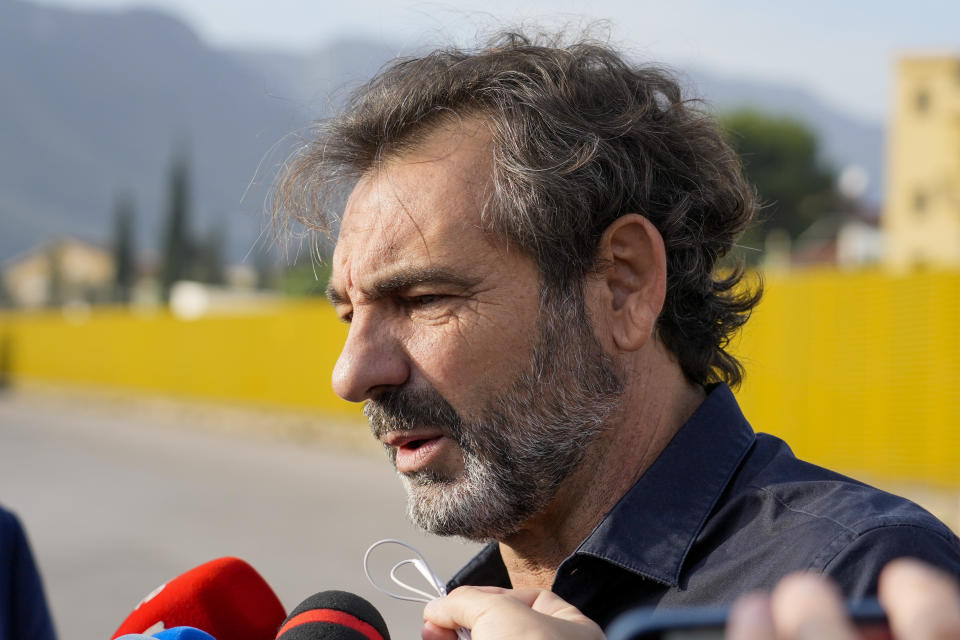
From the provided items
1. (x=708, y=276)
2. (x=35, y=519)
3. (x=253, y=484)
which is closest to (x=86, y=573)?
(x=35, y=519)

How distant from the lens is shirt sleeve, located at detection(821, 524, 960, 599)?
142 cm

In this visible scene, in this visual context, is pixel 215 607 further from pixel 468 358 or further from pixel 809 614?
pixel 809 614

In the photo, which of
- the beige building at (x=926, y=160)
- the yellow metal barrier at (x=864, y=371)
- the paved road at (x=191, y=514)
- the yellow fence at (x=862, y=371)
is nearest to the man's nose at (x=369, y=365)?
the paved road at (x=191, y=514)

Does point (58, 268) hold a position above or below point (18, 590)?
below

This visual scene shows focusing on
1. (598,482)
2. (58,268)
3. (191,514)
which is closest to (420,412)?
(598,482)

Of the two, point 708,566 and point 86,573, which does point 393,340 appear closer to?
point 708,566

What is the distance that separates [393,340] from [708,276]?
0.72 metres

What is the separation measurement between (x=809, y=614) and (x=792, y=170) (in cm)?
6549

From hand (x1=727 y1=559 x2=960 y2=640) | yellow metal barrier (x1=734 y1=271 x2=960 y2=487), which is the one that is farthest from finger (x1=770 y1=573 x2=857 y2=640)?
yellow metal barrier (x1=734 y1=271 x2=960 y2=487)

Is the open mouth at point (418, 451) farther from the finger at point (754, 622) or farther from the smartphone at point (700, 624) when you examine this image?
the finger at point (754, 622)

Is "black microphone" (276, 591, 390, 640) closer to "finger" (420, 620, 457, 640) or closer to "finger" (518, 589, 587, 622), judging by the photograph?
"finger" (420, 620, 457, 640)

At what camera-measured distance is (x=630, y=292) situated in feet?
6.32

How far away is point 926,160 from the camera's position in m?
43.6

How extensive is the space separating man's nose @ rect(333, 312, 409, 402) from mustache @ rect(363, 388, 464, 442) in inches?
0.9
